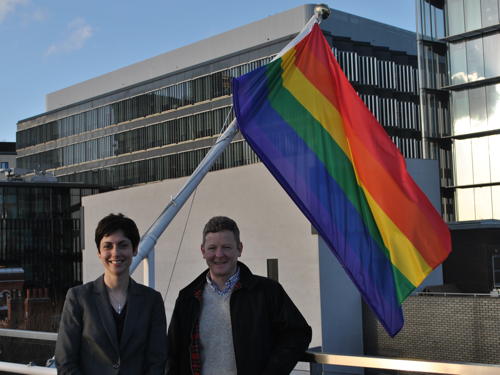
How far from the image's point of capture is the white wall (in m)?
32.7

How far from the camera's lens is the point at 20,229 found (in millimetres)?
79062

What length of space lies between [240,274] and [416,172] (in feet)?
118

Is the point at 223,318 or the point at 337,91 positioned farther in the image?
the point at 337,91

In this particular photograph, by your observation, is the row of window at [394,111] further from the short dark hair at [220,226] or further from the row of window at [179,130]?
the short dark hair at [220,226]

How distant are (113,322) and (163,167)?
256 feet

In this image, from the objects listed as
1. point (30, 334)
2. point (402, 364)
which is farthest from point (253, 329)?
point (30, 334)

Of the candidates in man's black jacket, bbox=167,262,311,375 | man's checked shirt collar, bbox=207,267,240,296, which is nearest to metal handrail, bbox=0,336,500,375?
man's black jacket, bbox=167,262,311,375

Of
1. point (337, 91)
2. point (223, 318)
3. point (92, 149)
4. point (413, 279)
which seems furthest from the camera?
point (92, 149)

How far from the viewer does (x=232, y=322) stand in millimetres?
4551

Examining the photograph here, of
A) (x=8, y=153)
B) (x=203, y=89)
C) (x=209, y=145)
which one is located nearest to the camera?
(x=209, y=145)

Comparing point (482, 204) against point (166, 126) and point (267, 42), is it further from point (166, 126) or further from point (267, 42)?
point (166, 126)

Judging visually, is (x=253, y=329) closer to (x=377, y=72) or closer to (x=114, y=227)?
(x=114, y=227)

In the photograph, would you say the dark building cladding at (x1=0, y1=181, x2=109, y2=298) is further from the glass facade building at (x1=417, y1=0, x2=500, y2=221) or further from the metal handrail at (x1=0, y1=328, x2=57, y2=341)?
the metal handrail at (x1=0, y1=328, x2=57, y2=341)

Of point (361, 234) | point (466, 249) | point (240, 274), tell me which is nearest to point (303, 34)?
point (361, 234)
